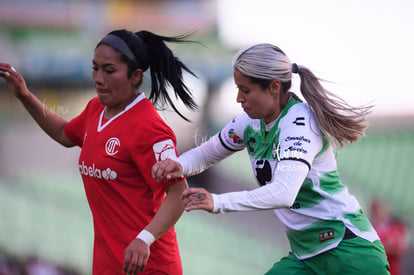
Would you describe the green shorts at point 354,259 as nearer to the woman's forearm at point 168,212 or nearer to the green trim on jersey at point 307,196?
the green trim on jersey at point 307,196

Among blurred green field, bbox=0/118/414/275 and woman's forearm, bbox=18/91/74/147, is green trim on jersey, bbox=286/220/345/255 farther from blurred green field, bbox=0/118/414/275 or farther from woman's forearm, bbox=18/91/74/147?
blurred green field, bbox=0/118/414/275

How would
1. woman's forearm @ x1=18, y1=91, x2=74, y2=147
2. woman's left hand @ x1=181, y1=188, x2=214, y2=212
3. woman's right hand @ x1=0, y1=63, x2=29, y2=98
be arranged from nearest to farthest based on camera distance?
woman's left hand @ x1=181, y1=188, x2=214, y2=212 → woman's right hand @ x1=0, y1=63, x2=29, y2=98 → woman's forearm @ x1=18, y1=91, x2=74, y2=147

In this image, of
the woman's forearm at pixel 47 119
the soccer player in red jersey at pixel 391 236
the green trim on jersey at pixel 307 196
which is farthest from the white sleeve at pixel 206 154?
the soccer player in red jersey at pixel 391 236

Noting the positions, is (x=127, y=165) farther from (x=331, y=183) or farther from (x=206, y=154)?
(x=331, y=183)

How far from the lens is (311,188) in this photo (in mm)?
3240

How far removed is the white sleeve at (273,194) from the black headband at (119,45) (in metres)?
1.00

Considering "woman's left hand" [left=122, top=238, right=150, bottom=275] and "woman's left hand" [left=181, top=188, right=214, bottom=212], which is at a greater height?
"woman's left hand" [left=181, top=188, right=214, bottom=212]

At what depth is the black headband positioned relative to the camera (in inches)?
134

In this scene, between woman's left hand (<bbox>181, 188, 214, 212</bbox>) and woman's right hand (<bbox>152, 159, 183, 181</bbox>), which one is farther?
woman's right hand (<bbox>152, 159, 183, 181</bbox>)

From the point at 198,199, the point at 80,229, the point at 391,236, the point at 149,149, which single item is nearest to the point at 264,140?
the point at 149,149

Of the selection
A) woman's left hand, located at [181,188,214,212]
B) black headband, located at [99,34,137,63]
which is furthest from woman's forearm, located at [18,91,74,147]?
woman's left hand, located at [181,188,214,212]

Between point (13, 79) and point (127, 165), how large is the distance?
3.35ft

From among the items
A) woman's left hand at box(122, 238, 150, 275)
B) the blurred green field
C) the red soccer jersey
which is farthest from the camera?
the blurred green field

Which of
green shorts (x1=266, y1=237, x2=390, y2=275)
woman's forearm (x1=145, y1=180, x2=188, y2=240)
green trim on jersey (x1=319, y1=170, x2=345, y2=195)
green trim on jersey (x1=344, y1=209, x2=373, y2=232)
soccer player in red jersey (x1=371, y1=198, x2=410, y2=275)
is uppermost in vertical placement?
green trim on jersey (x1=319, y1=170, x2=345, y2=195)
